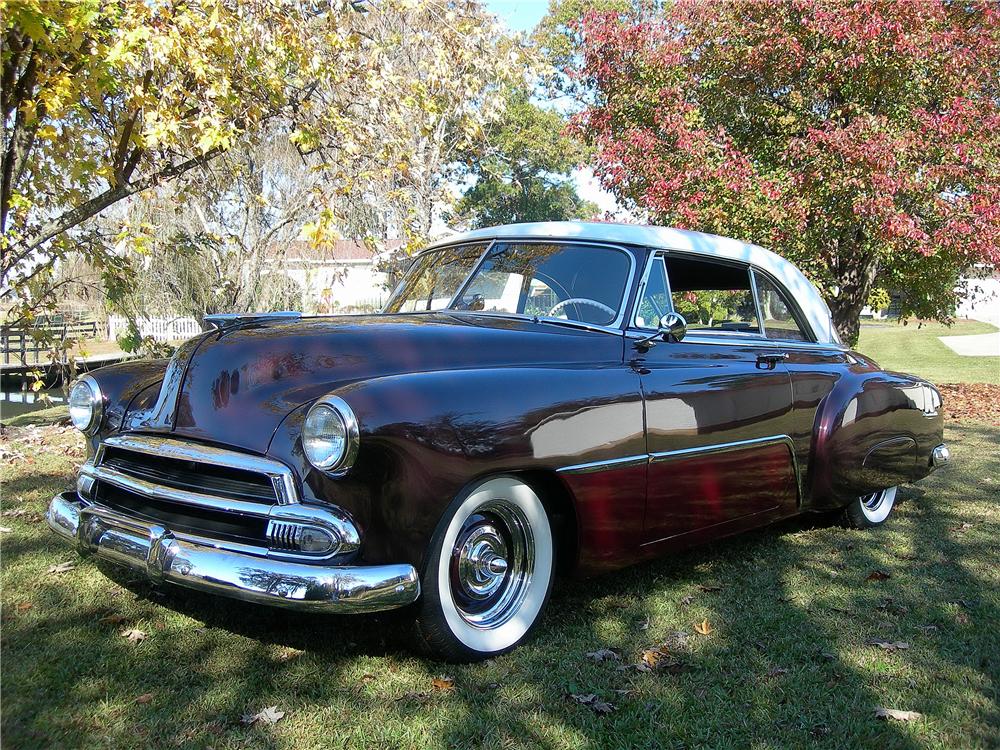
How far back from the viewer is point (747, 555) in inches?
184

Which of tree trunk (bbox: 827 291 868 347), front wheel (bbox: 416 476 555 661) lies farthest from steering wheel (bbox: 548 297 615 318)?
tree trunk (bbox: 827 291 868 347)

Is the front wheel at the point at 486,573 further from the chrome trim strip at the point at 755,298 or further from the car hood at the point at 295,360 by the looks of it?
the chrome trim strip at the point at 755,298

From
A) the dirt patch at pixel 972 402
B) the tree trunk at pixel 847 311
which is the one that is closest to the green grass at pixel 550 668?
the dirt patch at pixel 972 402

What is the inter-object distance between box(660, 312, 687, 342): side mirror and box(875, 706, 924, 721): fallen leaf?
5.70 feet

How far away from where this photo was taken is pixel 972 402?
1218 cm

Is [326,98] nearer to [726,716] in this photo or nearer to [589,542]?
[589,542]

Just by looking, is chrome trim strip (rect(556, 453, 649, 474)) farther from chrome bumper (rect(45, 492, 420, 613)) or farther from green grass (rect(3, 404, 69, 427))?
green grass (rect(3, 404, 69, 427))

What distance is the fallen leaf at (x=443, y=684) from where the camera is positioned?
9.44ft

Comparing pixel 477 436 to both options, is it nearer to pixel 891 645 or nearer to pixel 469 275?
pixel 469 275

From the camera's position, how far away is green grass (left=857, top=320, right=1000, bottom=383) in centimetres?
1692

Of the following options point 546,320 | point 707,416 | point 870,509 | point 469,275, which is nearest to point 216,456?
point 546,320

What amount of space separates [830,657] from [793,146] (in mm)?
7648

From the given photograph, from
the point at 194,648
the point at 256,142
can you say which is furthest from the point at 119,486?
the point at 256,142

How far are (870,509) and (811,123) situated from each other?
6.20 meters
